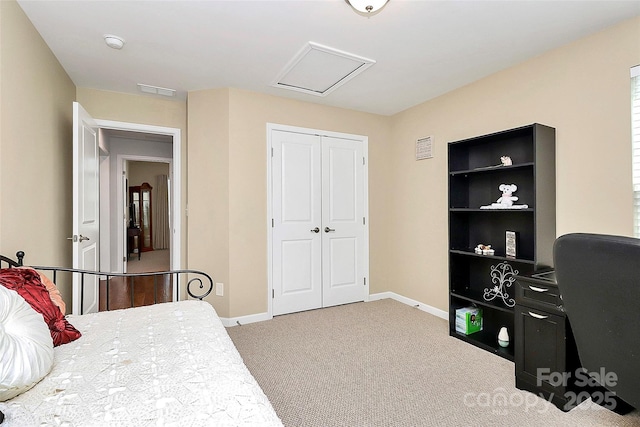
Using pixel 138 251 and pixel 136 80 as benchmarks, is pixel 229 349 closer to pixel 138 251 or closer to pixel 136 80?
pixel 136 80

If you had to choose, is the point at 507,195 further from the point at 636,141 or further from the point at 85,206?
the point at 85,206

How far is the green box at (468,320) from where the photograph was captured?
2.89m

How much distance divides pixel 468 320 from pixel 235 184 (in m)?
2.60

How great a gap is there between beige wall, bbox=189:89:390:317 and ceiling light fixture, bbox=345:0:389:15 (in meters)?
1.78

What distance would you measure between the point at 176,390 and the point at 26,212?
188 cm

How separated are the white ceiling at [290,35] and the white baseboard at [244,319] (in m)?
2.40

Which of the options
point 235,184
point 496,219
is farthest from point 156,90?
point 496,219

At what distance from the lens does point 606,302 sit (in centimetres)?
Answer: 103

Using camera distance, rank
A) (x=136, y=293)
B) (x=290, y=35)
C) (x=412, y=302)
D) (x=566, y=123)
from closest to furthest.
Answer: (x=290, y=35)
(x=566, y=123)
(x=412, y=302)
(x=136, y=293)

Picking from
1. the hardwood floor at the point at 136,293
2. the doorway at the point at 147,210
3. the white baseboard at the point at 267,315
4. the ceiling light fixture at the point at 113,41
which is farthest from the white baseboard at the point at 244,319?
the doorway at the point at 147,210

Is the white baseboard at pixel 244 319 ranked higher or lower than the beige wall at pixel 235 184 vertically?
lower

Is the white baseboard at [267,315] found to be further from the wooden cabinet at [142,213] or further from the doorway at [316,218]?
the wooden cabinet at [142,213]

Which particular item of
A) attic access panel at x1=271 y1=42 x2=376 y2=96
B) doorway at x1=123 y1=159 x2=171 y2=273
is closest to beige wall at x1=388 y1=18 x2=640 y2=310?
attic access panel at x1=271 y1=42 x2=376 y2=96

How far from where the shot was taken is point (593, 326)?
3.64 feet
